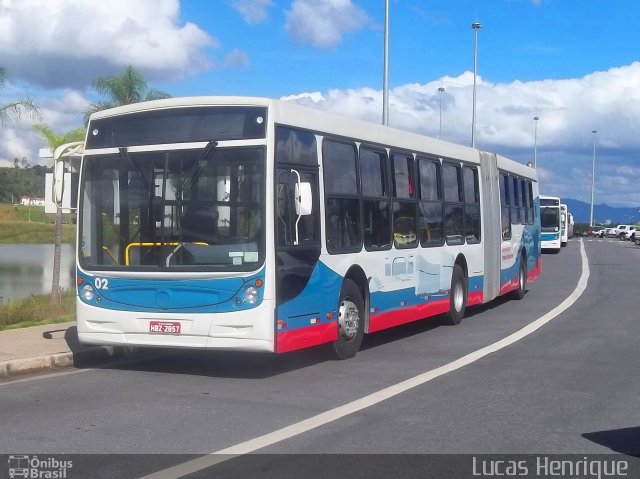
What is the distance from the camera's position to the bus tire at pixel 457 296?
635 inches

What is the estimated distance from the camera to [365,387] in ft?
33.1

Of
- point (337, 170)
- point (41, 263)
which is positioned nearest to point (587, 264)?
point (41, 263)

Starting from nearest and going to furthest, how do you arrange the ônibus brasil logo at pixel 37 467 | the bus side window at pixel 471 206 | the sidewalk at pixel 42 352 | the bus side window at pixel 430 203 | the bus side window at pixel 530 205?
1. the ônibus brasil logo at pixel 37 467
2. the sidewalk at pixel 42 352
3. the bus side window at pixel 430 203
4. the bus side window at pixel 471 206
5. the bus side window at pixel 530 205

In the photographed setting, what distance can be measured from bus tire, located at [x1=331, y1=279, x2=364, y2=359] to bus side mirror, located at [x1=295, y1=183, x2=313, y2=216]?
66.8 inches

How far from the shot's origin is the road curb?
425 inches

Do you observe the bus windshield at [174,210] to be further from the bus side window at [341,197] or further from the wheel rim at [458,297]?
the wheel rim at [458,297]

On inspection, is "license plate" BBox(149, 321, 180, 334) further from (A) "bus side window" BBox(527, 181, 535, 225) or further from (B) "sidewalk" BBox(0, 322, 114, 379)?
(A) "bus side window" BBox(527, 181, 535, 225)

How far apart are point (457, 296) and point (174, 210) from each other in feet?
24.5

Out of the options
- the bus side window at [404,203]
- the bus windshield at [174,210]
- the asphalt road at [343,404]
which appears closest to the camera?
the asphalt road at [343,404]

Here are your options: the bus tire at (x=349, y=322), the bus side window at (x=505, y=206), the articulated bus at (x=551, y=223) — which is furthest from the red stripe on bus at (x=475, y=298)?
the articulated bus at (x=551, y=223)

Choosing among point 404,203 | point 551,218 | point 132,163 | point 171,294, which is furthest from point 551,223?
point 171,294

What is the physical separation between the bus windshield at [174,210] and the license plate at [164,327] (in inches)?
24.7

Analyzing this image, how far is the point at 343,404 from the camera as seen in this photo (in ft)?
29.9

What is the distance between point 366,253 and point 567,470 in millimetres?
5869
